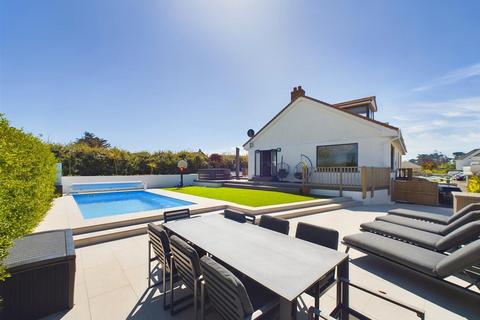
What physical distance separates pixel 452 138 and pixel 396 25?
1367 inches

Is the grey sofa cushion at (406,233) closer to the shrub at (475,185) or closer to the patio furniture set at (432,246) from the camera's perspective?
the patio furniture set at (432,246)

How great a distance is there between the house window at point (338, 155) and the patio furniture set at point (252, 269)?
11043mm

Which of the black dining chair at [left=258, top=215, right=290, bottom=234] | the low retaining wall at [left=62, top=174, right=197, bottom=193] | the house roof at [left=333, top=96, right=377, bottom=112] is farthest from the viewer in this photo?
the low retaining wall at [left=62, top=174, right=197, bottom=193]

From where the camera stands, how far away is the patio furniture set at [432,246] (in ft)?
8.52

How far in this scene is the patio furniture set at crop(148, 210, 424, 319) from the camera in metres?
1.66

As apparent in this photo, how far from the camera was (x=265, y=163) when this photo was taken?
1750cm

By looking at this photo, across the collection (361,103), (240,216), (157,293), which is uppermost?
(361,103)

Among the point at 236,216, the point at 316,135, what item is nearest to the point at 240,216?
the point at 236,216

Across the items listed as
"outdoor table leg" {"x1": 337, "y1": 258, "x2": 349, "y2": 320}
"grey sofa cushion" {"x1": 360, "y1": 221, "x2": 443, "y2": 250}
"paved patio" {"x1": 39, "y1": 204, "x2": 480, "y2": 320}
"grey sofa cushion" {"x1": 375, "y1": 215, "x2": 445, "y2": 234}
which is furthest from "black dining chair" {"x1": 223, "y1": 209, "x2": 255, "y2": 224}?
"grey sofa cushion" {"x1": 375, "y1": 215, "x2": 445, "y2": 234}

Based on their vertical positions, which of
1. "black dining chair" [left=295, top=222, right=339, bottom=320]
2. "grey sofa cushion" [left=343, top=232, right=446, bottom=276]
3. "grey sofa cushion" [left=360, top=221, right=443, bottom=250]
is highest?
"black dining chair" [left=295, top=222, right=339, bottom=320]

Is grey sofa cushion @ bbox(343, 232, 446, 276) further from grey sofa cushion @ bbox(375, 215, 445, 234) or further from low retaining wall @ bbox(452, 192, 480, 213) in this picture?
low retaining wall @ bbox(452, 192, 480, 213)

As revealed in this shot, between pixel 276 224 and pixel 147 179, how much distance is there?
16.1 meters

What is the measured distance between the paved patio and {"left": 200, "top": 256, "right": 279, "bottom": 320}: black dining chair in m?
0.91

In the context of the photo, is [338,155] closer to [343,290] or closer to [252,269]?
[343,290]
